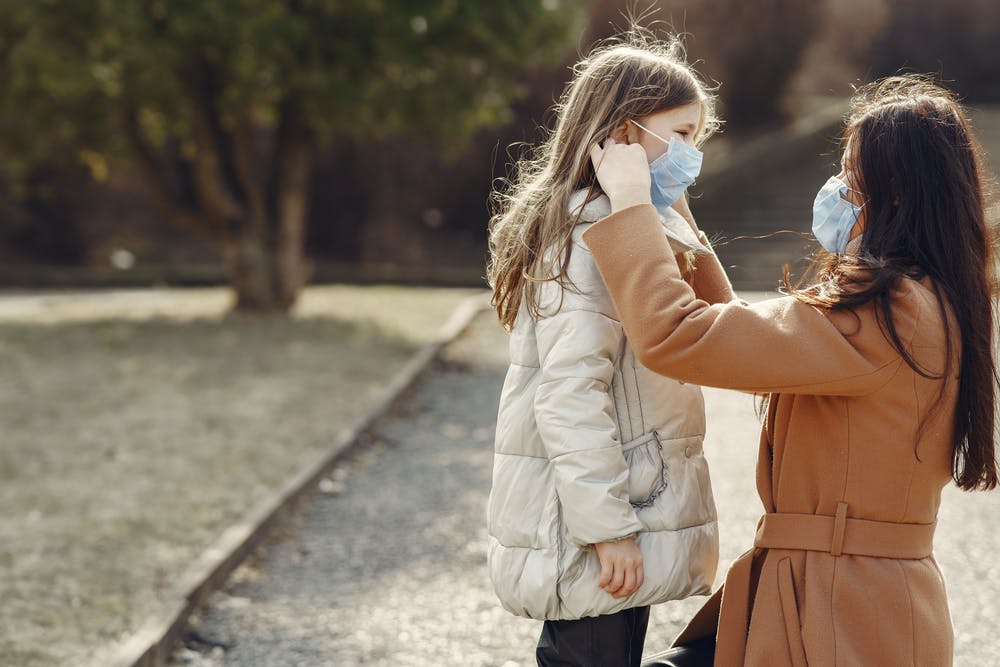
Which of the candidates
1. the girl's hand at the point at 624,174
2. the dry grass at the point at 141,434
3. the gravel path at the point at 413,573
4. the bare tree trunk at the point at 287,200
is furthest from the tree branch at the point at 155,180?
the girl's hand at the point at 624,174

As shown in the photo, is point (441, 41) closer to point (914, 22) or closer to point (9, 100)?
point (9, 100)

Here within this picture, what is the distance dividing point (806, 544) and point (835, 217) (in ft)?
2.13

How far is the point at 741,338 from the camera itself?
6.59 ft

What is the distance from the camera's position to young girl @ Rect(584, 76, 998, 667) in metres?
2.00

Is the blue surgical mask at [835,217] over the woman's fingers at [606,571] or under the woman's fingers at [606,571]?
over

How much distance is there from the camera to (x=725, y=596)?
7.28ft

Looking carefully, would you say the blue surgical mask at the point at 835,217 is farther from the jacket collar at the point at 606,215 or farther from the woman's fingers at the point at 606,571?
the woman's fingers at the point at 606,571

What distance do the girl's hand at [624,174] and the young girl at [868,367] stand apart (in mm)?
39

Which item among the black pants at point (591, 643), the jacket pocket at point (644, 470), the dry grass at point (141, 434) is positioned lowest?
the dry grass at point (141, 434)

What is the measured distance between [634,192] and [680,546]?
29.7 inches

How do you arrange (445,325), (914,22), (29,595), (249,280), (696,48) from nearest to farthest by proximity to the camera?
1. (29,595)
2. (445,325)
3. (249,280)
4. (696,48)
5. (914,22)

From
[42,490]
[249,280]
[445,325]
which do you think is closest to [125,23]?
[249,280]

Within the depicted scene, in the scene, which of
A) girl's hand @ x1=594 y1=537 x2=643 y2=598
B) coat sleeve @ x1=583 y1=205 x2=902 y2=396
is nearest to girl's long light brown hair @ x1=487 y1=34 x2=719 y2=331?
coat sleeve @ x1=583 y1=205 x2=902 y2=396

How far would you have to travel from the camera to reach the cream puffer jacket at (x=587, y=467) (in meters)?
2.21
